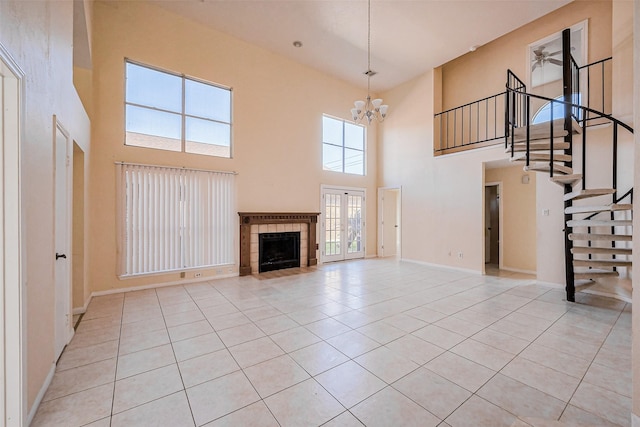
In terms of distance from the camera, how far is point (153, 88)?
16.0 feet

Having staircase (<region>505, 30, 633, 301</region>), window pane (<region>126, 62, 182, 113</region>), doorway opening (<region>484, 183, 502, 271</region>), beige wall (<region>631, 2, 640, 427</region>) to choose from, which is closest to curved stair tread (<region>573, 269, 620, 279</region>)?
staircase (<region>505, 30, 633, 301</region>)

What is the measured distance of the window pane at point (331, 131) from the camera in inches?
288

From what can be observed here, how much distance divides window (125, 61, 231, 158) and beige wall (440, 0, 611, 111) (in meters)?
5.94

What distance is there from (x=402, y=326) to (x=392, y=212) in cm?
581

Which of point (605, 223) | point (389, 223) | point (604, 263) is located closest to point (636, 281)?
point (605, 223)

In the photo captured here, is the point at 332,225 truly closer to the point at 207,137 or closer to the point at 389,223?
the point at 389,223

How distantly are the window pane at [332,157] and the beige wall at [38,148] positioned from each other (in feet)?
18.0

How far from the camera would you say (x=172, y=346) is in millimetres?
2654

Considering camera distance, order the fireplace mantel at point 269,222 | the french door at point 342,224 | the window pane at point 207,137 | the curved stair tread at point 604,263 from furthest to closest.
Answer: the french door at point 342,224 → the fireplace mantel at point 269,222 → the window pane at point 207,137 → the curved stair tread at point 604,263

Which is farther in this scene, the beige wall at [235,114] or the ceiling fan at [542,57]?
the ceiling fan at [542,57]

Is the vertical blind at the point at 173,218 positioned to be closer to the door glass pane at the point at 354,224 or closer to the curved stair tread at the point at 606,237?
the door glass pane at the point at 354,224

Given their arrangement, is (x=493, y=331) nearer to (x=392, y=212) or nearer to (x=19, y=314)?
(x=19, y=314)

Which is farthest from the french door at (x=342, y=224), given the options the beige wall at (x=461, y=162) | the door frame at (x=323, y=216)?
the beige wall at (x=461, y=162)

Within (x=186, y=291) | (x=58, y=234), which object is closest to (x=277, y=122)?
(x=186, y=291)
